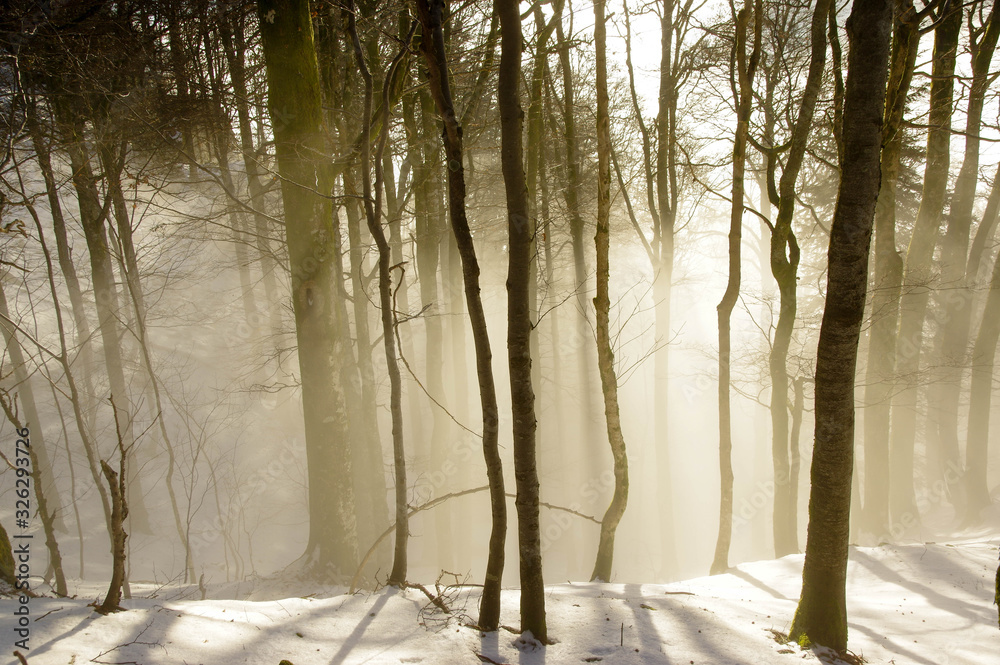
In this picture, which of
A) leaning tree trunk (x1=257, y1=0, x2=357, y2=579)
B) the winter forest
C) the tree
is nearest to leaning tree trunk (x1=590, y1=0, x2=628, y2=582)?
the winter forest

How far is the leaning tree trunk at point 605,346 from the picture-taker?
5.38 m

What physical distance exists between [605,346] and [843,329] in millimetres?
2578

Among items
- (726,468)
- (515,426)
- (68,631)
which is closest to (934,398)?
(726,468)

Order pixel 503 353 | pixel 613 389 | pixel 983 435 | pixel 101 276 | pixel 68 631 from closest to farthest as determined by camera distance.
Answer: pixel 68 631
pixel 613 389
pixel 101 276
pixel 983 435
pixel 503 353

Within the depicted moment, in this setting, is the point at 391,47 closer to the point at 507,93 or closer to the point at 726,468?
the point at 507,93

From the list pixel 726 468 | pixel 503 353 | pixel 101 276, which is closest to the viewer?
pixel 726 468

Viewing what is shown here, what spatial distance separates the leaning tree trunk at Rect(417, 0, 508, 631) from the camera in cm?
301

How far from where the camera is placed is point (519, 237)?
9.98 ft

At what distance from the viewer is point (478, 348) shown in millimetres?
3271

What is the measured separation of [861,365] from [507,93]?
12.9m

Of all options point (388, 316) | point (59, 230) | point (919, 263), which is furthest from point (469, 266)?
point (919, 263)

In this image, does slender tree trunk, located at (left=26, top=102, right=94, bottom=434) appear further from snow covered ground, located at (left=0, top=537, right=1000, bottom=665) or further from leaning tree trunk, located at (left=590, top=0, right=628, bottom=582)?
leaning tree trunk, located at (left=590, top=0, right=628, bottom=582)

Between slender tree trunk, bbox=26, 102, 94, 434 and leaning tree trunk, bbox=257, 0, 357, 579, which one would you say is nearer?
leaning tree trunk, bbox=257, 0, 357, 579

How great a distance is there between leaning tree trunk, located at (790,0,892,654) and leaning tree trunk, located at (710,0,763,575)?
395 centimetres
